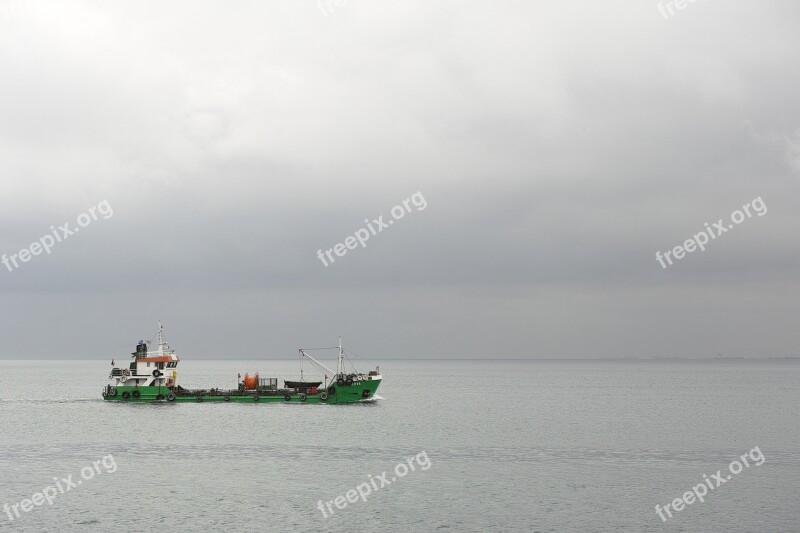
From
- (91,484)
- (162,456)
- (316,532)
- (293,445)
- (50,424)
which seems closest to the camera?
(316,532)

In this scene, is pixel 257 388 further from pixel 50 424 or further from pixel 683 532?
pixel 683 532

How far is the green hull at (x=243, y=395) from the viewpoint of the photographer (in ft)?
366

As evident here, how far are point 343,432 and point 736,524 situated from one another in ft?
159

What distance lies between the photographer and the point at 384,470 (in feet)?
210

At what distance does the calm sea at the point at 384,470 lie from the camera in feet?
156

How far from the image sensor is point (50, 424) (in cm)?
9844

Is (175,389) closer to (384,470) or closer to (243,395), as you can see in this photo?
(243,395)

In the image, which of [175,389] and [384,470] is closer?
[384,470]

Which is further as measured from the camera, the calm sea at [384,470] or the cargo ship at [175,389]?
the cargo ship at [175,389]

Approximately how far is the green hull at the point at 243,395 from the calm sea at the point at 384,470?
1.89 meters

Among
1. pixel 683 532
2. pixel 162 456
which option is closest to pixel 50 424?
pixel 162 456

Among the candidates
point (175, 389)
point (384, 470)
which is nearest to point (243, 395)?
point (175, 389)

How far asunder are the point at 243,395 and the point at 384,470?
5278cm

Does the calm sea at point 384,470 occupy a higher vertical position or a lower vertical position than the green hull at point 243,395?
lower
